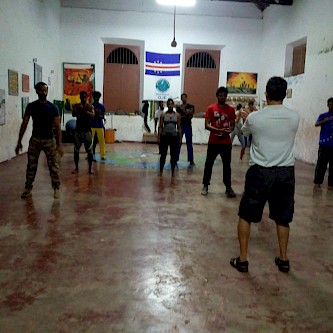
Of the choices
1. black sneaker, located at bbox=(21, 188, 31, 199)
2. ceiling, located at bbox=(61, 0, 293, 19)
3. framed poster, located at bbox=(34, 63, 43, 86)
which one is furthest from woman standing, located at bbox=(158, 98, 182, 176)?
ceiling, located at bbox=(61, 0, 293, 19)

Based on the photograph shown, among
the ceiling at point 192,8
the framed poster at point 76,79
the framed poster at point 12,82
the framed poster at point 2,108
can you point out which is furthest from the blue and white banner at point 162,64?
the framed poster at point 2,108

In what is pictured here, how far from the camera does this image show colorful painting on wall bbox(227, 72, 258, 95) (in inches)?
531

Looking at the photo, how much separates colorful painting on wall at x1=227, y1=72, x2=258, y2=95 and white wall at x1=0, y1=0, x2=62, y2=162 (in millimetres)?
5955

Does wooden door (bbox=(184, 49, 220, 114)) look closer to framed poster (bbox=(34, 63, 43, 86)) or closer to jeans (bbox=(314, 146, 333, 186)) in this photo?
framed poster (bbox=(34, 63, 43, 86))

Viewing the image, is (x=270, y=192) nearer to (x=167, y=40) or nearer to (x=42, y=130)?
→ (x=42, y=130)

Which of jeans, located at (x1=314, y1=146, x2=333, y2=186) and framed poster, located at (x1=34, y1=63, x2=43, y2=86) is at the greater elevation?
framed poster, located at (x1=34, y1=63, x2=43, y2=86)

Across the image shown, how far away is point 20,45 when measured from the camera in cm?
874

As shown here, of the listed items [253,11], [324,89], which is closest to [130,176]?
[324,89]

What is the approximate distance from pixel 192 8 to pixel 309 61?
16.5 ft

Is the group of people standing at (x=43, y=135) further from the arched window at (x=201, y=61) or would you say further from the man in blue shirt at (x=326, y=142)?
the arched window at (x=201, y=61)

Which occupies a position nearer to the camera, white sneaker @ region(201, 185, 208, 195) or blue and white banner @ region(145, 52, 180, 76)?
white sneaker @ region(201, 185, 208, 195)

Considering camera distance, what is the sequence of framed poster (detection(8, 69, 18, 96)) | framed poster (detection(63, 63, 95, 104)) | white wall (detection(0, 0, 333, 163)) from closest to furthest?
framed poster (detection(8, 69, 18, 96)) → white wall (detection(0, 0, 333, 163)) → framed poster (detection(63, 63, 95, 104))

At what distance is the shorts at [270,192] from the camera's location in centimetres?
287

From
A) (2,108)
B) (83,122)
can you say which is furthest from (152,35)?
(83,122)
